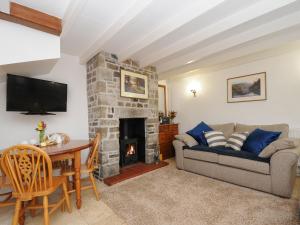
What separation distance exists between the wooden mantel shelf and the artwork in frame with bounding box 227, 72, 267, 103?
354cm

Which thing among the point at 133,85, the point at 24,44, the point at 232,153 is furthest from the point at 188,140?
the point at 24,44

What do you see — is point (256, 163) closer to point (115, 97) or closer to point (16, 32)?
point (115, 97)

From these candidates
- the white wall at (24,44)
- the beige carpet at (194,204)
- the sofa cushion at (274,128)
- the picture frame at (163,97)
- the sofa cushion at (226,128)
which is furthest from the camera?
the picture frame at (163,97)

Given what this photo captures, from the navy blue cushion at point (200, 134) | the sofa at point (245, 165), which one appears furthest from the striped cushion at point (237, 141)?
the navy blue cushion at point (200, 134)

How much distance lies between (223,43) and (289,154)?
1.84 metres

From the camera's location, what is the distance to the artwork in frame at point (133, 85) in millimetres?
3182

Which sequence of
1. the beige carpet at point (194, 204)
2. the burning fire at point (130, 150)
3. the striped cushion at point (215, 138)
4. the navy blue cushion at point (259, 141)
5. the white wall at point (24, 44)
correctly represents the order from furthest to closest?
the burning fire at point (130, 150)
the striped cushion at point (215, 138)
the navy blue cushion at point (259, 141)
the beige carpet at point (194, 204)
the white wall at point (24, 44)

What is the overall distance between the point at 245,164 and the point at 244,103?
164 cm

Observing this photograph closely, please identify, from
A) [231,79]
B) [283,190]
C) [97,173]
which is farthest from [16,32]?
[231,79]

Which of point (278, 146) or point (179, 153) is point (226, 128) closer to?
point (179, 153)

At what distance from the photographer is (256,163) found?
2.30m

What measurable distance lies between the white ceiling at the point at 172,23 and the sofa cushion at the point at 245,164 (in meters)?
1.80

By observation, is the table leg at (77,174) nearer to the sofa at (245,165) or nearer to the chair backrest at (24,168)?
the chair backrest at (24,168)

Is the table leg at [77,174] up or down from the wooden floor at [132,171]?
up
